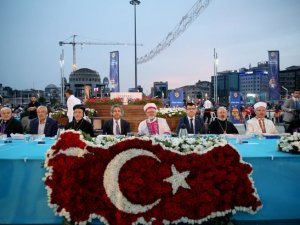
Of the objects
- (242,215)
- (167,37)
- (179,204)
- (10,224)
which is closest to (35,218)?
(10,224)

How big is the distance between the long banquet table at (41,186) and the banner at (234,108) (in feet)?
43.2

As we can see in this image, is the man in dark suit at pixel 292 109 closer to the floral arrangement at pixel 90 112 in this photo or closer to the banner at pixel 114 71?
the floral arrangement at pixel 90 112

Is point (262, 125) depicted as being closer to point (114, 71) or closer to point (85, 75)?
point (114, 71)

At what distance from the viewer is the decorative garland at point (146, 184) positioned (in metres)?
2.98

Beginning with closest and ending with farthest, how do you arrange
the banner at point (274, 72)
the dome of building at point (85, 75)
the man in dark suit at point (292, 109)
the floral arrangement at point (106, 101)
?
the man in dark suit at point (292, 109)
the floral arrangement at point (106, 101)
the banner at point (274, 72)
the dome of building at point (85, 75)

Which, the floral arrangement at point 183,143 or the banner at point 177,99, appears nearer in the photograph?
the floral arrangement at point 183,143

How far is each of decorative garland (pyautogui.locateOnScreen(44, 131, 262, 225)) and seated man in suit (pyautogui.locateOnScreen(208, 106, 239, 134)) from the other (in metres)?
2.78

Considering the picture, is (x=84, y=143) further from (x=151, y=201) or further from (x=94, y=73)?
(x=94, y=73)

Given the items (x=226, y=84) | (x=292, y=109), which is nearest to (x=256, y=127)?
(x=292, y=109)

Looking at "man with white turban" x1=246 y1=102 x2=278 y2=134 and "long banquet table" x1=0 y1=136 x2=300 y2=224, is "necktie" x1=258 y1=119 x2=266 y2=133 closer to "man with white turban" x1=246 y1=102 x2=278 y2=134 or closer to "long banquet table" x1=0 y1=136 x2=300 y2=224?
"man with white turban" x1=246 y1=102 x2=278 y2=134

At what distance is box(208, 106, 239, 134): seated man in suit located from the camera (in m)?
5.78

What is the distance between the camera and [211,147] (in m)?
3.08

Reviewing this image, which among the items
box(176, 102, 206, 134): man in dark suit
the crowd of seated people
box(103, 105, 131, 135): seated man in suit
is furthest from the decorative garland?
box(176, 102, 206, 134): man in dark suit

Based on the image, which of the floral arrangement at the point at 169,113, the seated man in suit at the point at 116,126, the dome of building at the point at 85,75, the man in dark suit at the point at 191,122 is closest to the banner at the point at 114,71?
the floral arrangement at the point at 169,113
